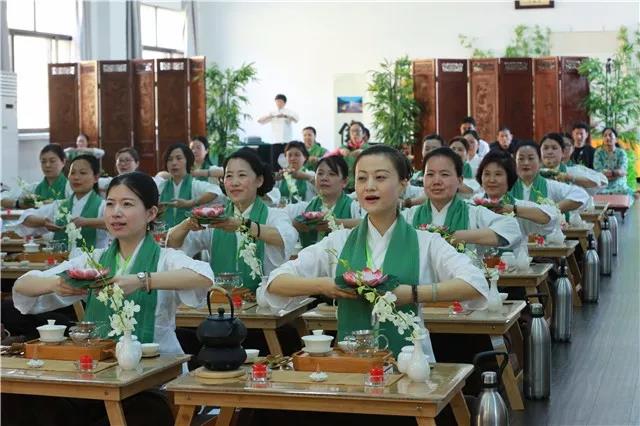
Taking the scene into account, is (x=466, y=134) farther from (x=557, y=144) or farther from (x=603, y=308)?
(x=603, y=308)

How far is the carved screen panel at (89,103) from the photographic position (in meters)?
15.1

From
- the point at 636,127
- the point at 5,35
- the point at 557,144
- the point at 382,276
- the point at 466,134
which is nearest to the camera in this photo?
the point at 382,276

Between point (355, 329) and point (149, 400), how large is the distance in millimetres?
704

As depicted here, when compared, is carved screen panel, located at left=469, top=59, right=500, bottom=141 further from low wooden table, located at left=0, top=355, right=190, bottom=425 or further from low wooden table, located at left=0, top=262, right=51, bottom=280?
low wooden table, located at left=0, top=355, right=190, bottom=425

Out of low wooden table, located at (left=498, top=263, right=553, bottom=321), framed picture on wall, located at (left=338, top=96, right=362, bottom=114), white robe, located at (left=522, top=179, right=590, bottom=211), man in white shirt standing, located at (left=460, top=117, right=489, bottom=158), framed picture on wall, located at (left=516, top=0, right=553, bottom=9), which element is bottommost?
low wooden table, located at (left=498, top=263, right=553, bottom=321)

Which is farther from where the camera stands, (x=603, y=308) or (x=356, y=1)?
(x=356, y=1)

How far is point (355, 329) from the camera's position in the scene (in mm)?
3438

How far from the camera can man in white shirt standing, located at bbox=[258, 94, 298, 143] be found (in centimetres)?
1683

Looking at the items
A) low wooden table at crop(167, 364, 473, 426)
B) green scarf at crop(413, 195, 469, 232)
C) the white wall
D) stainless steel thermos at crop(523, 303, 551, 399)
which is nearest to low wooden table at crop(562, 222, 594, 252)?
green scarf at crop(413, 195, 469, 232)

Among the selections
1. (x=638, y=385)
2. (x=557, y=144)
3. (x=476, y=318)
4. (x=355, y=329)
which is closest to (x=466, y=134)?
(x=557, y=144)

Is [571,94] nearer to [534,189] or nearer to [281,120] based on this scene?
[281,120]

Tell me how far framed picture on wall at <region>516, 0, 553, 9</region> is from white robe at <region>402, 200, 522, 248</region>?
509 inches

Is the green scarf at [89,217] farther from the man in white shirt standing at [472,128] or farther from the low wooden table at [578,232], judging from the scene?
the man in white shirt standing at [472,128]

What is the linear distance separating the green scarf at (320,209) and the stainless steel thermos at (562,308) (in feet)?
4.51
